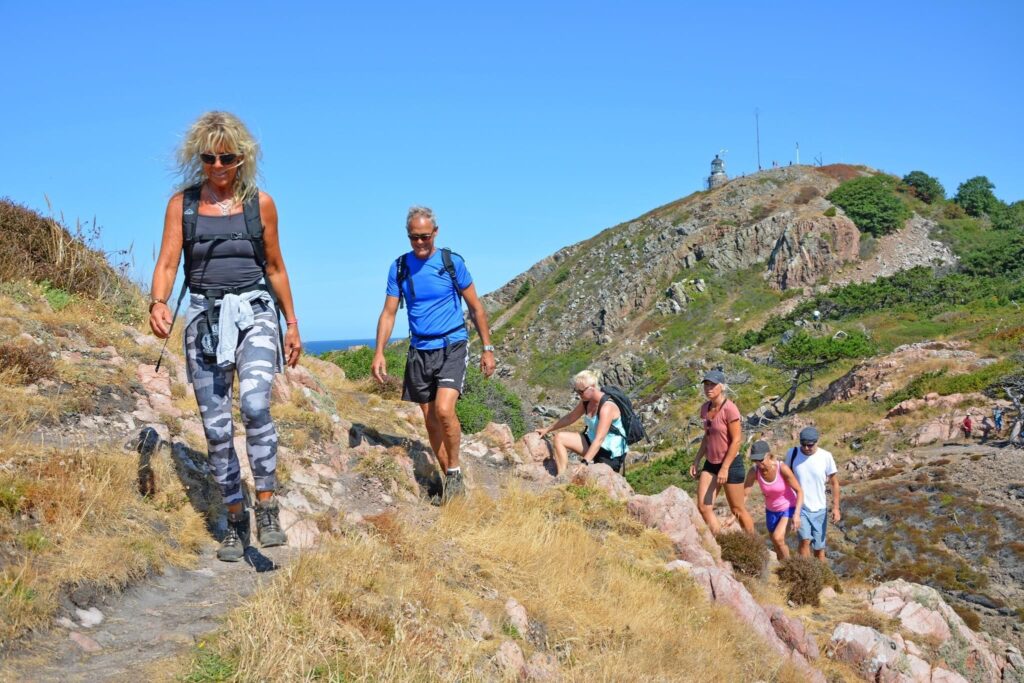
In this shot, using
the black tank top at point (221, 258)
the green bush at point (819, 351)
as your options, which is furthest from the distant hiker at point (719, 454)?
the green bush at point (819, 351)

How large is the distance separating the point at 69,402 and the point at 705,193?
72108mm

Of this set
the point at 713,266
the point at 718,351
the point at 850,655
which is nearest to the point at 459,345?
the point at 850,655

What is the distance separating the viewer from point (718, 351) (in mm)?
44188

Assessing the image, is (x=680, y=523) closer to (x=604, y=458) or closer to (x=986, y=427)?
(x=604, y=458)

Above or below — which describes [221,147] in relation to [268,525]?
above

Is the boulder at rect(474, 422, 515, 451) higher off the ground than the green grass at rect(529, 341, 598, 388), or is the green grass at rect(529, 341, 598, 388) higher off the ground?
the green grass at rect(529, 341, 598, 388)

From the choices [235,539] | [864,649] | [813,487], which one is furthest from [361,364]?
[235,539]

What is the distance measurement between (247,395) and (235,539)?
100cm

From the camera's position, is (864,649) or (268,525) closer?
(268,525)

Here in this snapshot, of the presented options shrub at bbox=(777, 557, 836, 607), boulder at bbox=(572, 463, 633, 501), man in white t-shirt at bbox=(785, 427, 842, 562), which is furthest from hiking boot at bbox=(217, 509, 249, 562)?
man in white t-shirt at bbox=(785, 427, 842, 562)

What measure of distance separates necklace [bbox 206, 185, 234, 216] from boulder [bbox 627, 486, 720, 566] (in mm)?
5365

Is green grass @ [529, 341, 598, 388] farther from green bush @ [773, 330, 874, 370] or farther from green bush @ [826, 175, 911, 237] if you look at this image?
green bush @ [826, 175, 911, 237]

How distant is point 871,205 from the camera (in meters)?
56.8

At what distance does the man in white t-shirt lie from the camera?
380 inches
